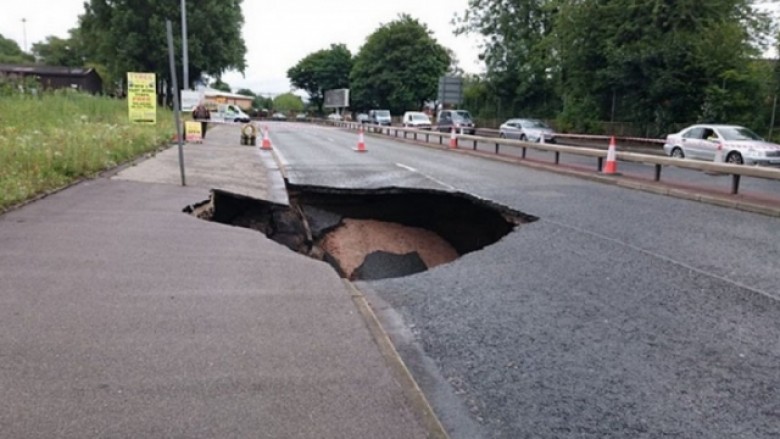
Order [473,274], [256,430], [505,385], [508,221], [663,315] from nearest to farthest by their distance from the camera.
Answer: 1. [256,430]
2. [505,385]
3. [663,315]
4. [473,274]
5. [508,221]

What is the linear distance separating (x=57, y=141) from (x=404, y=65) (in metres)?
59.0

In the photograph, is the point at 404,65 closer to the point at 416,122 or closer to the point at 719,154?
the point at 416,122

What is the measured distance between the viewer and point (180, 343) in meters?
4.10

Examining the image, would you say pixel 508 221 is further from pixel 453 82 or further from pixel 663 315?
pixel 453 82

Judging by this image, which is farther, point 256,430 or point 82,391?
point 82,391

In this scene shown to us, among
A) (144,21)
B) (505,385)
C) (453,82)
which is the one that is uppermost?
(144,21)

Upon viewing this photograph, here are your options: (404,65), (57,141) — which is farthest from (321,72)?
(57,141)

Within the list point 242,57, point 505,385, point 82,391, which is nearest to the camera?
point 82,391

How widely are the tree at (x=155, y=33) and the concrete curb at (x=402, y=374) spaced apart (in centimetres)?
4301

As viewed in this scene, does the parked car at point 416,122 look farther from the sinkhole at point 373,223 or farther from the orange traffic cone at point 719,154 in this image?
the sinkhole at point 373,223

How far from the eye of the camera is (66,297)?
16.0 ft

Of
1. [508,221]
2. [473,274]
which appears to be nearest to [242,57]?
[508,221]

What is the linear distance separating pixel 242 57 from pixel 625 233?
1842 inches

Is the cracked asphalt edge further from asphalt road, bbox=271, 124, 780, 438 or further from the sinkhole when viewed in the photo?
the sinkhole
